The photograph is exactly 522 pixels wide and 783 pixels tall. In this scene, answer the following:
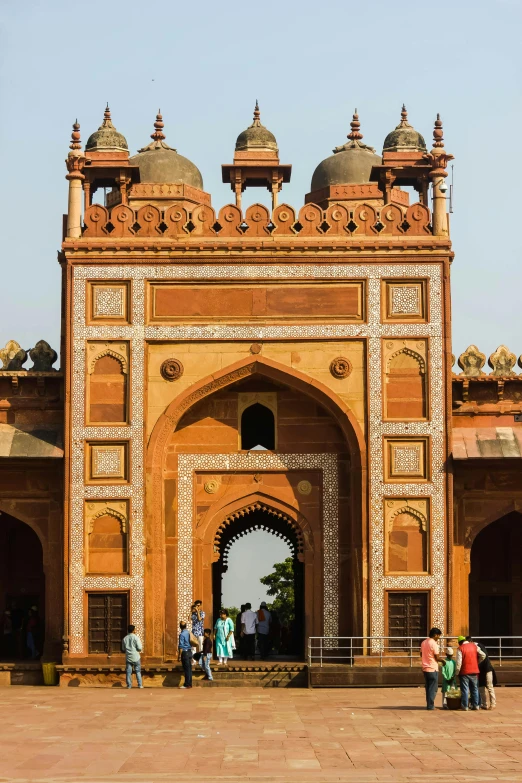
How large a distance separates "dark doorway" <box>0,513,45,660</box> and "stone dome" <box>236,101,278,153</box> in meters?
7.67

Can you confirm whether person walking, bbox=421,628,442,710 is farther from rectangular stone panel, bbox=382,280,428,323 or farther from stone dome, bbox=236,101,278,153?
stone dome, bbox=236,101,278,153

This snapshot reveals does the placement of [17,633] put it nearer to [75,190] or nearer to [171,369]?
[171,369]

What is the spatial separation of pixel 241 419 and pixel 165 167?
240 inches

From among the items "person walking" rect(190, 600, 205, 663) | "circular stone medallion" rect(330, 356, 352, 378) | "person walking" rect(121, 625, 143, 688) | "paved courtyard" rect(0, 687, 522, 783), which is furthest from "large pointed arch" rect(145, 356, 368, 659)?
"paved courtyard" rect(0, 687, 522, 783)

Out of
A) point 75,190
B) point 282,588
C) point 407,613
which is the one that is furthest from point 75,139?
point 282,588

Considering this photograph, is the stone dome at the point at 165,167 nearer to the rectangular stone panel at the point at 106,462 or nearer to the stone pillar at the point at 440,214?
the stone pillar at the point at 440,214

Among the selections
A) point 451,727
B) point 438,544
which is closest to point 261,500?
point 438,544

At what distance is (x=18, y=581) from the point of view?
2439cm

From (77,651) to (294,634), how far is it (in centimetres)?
425

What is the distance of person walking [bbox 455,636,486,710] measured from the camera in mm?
17109

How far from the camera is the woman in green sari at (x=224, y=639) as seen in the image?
21.4 m

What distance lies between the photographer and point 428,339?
21750 millimetres

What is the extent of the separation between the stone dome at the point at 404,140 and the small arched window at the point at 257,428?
539 cm

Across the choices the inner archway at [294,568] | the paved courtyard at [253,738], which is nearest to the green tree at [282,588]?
the inner archway at [294,568]
